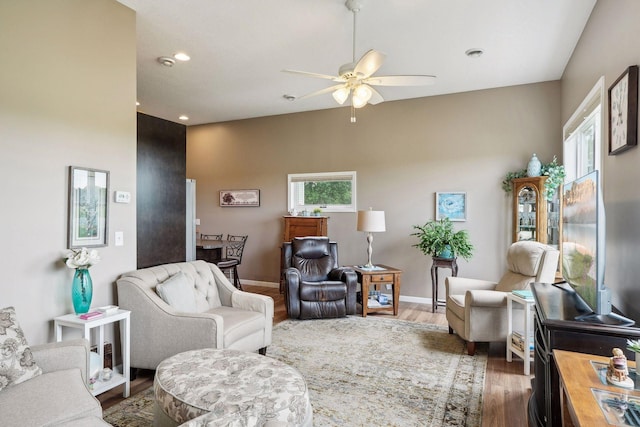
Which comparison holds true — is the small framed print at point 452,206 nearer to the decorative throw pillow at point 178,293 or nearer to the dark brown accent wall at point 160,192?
the dark brown accent wall at point 160,192

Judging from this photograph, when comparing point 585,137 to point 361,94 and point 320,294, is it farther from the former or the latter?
point 320,294

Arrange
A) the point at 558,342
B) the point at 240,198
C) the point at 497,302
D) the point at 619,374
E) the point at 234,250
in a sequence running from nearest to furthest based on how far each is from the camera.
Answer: the point at 619,374 → the point at 558,342 → the point at 497,302 → the point at 234,250 → the point at 240,198

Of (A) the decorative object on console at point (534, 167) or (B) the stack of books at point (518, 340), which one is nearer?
(B) the stack of books at point (518, 340)

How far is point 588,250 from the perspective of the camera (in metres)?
1.96

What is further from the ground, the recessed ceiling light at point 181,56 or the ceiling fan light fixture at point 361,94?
the recessed ceiling light at point 181,56

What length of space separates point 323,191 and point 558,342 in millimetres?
4655

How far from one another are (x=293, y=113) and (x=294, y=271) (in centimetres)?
297

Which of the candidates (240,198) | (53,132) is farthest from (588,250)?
(240,198)

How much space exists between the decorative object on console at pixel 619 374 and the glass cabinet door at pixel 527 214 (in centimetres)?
343

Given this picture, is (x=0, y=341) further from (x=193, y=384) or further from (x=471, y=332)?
(x=471, y=332)

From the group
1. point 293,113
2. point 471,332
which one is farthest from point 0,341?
point 293,113

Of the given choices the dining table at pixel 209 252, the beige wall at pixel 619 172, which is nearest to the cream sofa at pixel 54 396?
the beige wall at pixel 619 172

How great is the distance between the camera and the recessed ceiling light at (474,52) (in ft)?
12.2

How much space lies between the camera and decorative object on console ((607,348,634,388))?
1.34 m
